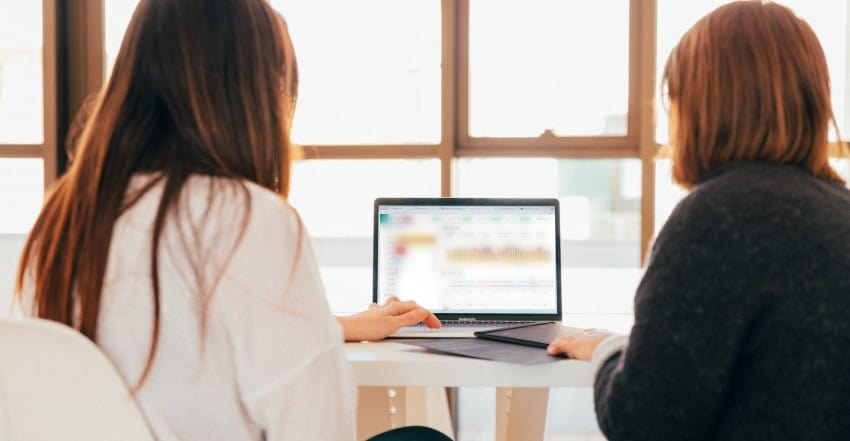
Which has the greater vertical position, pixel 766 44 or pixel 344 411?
pixel 766 44

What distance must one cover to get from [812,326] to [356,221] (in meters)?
2.10

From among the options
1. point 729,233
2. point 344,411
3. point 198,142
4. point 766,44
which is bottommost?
point 344,411

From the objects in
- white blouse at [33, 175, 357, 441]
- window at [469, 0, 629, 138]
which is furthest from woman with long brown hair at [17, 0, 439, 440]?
window at [469, 0, 629, 138]

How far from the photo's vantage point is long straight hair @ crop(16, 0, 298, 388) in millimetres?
996

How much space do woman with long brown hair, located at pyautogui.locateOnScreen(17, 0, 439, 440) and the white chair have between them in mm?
50

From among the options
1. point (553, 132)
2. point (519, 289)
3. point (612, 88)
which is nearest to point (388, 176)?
point (553, 132)

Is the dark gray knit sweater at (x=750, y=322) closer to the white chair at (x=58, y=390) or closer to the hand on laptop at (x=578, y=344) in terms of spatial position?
the hand on laptop at (x=578, y=344)

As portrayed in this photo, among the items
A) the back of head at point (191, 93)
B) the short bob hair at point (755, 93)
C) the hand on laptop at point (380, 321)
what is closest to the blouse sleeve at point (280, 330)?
the back of head at point (191, 93)

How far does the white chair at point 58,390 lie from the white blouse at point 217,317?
0.17ft

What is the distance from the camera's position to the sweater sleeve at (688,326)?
1.00m

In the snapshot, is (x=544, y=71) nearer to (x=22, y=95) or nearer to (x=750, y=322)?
(x=22, y=95)

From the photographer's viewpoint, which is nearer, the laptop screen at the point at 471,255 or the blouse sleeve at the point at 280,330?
the blouse sleeve at the point at 280,330

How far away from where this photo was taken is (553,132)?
114 inches

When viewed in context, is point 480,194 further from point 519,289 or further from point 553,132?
point 519,289
